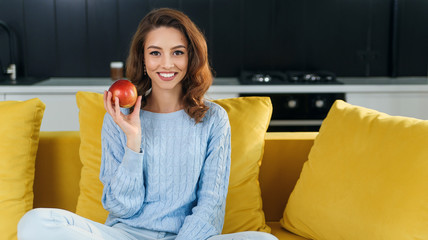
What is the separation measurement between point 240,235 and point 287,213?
44 centimetres

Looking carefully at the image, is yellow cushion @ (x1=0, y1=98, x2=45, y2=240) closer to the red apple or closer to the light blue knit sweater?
the light blue knit sweater

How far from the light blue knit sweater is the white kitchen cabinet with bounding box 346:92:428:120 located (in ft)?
5.84

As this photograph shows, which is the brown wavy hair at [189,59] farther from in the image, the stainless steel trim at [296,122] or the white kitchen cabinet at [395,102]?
the white kitchen cabinet at [395,102]

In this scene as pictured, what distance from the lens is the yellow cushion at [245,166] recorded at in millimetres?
1856

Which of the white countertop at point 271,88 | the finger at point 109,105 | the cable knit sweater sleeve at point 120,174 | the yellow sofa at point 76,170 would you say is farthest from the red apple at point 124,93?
the white countertop at point 271,88

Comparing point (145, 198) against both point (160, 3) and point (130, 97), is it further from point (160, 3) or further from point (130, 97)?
point (160, 3)

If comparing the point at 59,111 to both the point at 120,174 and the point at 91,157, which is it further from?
the point at 120,174

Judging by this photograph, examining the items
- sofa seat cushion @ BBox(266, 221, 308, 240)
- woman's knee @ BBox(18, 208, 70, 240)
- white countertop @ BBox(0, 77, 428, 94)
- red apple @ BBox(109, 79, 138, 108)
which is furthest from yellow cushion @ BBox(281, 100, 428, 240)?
white countertop @ BBox(0, 77, 428, 94)

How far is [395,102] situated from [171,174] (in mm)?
2108

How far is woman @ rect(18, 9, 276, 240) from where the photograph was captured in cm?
161

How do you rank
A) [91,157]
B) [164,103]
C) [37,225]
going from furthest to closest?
[91,157] → [164,103] → [37,225]

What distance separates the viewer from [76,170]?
2.07 metres

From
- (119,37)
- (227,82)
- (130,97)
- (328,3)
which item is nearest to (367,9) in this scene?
(328,3)

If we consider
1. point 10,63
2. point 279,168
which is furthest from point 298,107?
point 10,63
